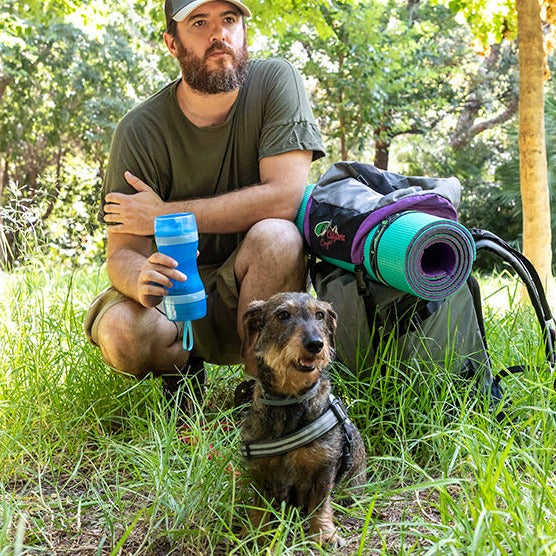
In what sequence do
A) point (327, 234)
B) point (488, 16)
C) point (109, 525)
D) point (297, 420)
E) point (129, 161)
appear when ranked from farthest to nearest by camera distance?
point (488, 16) → point (129, 161) → point (327, 234) → point (297, 420) → point (109, 525)

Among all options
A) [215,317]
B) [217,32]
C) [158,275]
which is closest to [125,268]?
[215,317]

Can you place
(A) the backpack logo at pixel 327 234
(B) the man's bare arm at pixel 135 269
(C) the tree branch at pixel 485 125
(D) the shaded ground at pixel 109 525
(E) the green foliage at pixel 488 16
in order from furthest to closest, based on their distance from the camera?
1. (C) the tree branch at pixel 485 125
2. (E) the green foliage at pixel 488 16
3. (A) the backpack logo at pixel 327 234
4. (B) the man's bare arm at pixel 135 269
5. (D) the shaded ground at pixel 109 525

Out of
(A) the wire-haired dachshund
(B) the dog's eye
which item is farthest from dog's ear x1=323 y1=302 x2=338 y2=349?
(B) the dog's eye

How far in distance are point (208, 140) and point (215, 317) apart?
902 millimetres

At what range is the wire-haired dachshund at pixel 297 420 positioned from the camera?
236cm

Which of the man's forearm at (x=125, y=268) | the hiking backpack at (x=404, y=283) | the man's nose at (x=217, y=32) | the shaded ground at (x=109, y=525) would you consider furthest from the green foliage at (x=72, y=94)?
the shaded ground at (x=109, y=525)

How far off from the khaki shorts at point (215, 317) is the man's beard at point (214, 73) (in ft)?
2.68

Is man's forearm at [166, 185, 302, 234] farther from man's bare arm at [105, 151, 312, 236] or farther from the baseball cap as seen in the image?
the baseball cap

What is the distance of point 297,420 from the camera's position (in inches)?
96.0

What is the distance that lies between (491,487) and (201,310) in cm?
134

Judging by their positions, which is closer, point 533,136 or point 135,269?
point 135,269

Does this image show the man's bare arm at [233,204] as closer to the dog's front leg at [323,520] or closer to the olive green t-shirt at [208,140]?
the olive green t-shirt at [208,140]

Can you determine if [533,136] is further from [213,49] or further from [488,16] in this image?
[213,49]

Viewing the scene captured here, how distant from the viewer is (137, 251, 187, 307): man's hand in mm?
2668
